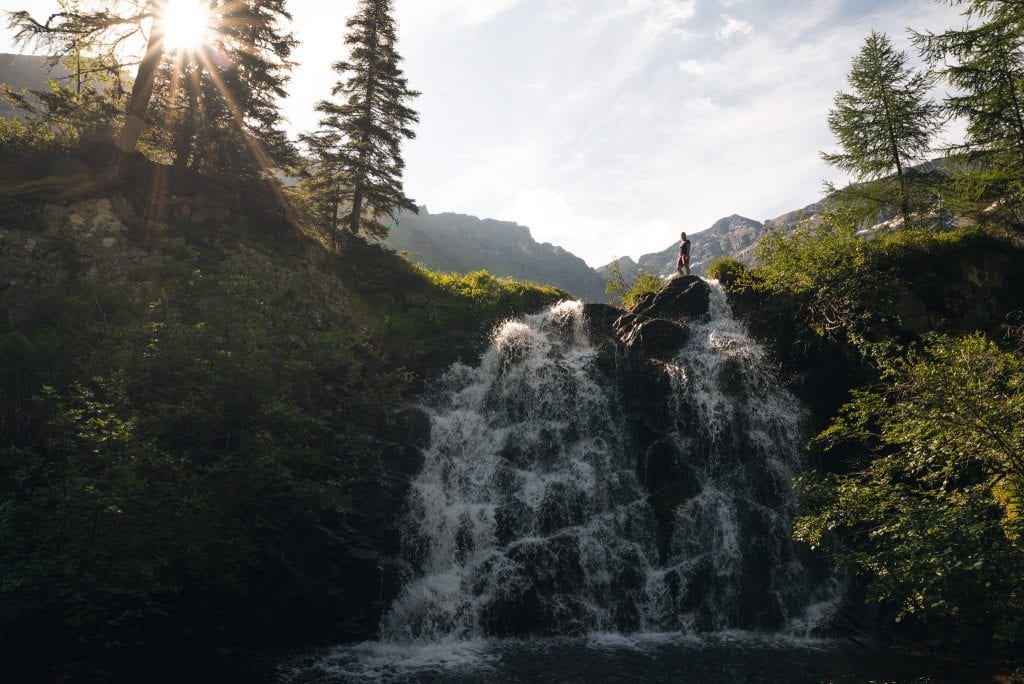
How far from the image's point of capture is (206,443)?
495 inches

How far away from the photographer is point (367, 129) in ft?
88.9

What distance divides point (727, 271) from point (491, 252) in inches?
5742

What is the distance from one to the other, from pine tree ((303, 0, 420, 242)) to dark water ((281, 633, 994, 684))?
20.0m

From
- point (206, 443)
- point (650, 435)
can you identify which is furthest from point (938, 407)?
point (206, 443)

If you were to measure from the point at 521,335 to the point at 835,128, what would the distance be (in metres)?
19.2

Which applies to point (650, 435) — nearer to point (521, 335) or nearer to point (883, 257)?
point (521, 335)

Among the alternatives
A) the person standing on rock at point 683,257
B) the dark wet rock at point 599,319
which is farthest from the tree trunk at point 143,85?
the person standing on rock at point 683,257

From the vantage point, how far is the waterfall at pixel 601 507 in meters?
14.1

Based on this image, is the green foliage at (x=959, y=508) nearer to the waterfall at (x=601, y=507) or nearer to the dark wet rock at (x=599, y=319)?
the waterfall at (x=601, y=507)

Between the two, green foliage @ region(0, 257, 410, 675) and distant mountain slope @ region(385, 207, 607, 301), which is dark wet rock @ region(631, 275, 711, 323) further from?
distant mountain slope @ region(385, 207, 607, 301)

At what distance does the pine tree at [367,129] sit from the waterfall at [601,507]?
38.5 ft

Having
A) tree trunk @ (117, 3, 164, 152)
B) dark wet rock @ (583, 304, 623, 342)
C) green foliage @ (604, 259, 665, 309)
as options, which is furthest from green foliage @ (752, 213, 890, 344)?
tree trunk @ (117, 3, 164, 152)

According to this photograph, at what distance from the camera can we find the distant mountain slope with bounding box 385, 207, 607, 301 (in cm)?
15083

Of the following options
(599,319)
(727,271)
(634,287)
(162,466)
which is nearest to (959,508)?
(162,466)
